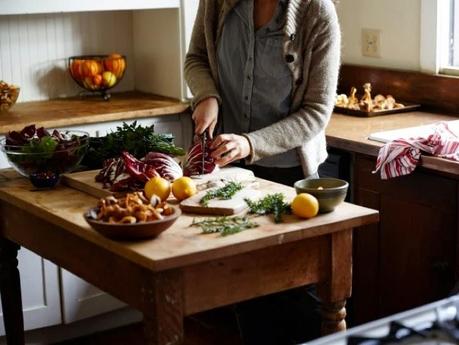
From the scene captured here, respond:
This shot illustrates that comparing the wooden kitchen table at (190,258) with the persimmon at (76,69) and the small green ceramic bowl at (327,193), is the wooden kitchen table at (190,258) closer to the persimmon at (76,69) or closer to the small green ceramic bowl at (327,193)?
the small green ceramic bowl at (327,193)

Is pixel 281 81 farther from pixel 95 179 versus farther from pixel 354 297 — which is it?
pixel 354 297

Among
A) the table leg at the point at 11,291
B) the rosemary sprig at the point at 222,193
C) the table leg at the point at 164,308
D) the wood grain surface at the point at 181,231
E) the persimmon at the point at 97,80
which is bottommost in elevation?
the table leg at the point at 11,291

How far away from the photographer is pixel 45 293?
3.39 m

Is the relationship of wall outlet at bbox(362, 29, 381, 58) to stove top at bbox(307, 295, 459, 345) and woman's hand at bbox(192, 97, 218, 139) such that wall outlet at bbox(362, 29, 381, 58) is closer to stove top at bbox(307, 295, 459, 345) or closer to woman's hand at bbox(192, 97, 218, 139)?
woman's hand at bbox(192, 97, 218, 139)

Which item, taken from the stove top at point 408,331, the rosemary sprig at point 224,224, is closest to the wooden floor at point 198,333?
the rosemary sprig at point 224,224

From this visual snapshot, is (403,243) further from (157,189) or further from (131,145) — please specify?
(157,189)

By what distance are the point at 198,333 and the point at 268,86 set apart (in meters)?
1.36

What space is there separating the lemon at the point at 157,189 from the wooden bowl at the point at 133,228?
223 millimetres

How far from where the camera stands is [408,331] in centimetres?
105

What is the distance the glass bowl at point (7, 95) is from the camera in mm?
3377

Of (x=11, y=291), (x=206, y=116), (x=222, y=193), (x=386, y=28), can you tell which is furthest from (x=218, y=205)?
(x=386, y=28)

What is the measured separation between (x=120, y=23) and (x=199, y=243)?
2187 millimetres

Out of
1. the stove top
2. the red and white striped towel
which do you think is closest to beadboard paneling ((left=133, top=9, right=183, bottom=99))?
the red and white striped towel

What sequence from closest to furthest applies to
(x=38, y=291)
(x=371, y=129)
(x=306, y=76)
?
(x=306, y=76) < (x=371, y=129) < (x=38, y=291)
